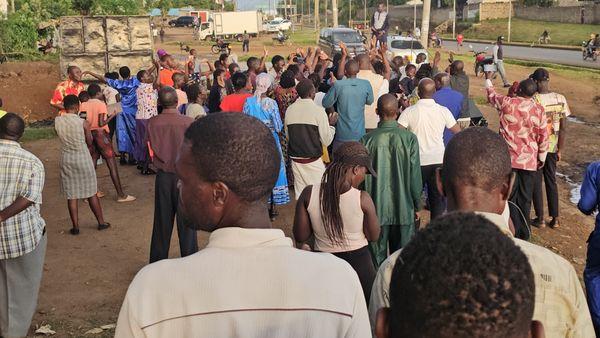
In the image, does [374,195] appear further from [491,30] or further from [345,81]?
[491,30]

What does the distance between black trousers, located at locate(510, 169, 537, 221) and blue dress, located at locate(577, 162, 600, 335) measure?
3.14 metres

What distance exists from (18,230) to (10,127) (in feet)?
2.60

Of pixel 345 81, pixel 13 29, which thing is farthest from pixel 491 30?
pixel 345 81

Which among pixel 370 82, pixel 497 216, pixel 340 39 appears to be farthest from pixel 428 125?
pixel 340 39

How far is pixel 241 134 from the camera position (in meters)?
2.03

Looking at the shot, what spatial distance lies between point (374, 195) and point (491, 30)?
57573mm

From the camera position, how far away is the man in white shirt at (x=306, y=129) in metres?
7.11

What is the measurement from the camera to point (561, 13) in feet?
188

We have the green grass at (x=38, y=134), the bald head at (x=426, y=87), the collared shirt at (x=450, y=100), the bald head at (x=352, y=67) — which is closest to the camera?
the bald head at (x=426, y=87)

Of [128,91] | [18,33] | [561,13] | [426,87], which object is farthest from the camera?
[561,13]

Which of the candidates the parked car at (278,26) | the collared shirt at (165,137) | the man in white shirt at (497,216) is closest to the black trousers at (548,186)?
the collared shirt at (165,137)

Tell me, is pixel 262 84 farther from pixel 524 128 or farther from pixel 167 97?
pixel 524 128

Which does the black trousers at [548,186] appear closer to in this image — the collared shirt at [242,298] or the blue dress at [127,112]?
the collared shirt at [242,298]

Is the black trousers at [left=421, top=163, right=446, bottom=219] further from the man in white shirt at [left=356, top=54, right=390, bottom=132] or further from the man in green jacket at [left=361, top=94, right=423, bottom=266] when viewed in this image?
the man in white shirt at [left=356, top=54, right=390, bottom=132]
